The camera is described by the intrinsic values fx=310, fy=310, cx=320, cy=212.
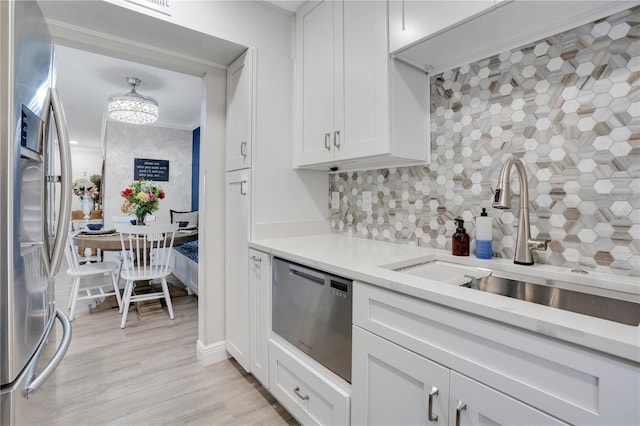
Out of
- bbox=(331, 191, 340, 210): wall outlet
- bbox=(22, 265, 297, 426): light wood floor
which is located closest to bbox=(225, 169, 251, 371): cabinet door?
bbox=(22, 265, 297, 426): light wood floor

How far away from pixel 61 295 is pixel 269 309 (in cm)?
341

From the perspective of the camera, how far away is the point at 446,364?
893 mm

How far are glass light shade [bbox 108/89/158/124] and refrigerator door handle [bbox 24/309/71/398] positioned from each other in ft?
9.83

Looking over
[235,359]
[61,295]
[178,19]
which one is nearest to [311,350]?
[235,359]

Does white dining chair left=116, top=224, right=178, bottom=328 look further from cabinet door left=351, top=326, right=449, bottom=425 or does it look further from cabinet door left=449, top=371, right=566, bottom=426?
cabinet door left=449, top=371, right=566, bottom=426

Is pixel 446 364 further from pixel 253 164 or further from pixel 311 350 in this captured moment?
pixel 253 164

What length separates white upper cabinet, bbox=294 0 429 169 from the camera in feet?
4.87

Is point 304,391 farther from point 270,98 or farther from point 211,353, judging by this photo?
point 270,98

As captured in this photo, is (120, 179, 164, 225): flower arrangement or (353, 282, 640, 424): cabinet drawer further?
(120, 179, 164, 225): flower arrangement

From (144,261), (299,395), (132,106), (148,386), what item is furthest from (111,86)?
(299,395)

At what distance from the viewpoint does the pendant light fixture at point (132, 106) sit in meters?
3.51

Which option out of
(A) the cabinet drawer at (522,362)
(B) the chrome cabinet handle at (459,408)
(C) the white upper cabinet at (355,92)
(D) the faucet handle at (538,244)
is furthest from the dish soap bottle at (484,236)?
(B) the chrome cabinet handle at (459,408)

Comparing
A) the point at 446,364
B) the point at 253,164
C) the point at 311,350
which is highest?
the point at 253,164

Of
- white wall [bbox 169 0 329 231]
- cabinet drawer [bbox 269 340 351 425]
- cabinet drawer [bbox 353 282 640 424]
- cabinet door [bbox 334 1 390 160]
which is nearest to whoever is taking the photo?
cabinet drawer [bbox 353 282 640 424]
